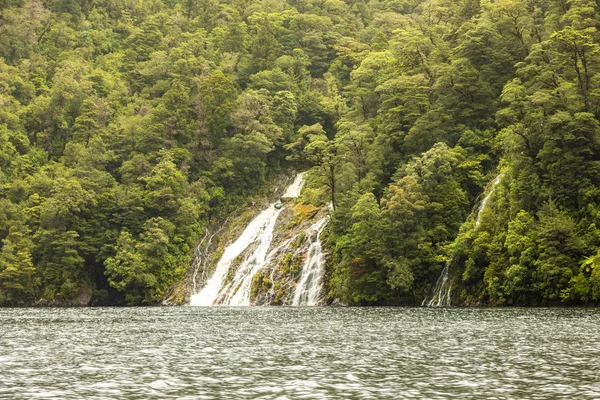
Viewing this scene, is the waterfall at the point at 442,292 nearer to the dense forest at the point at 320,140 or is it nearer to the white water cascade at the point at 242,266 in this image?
the dense forest at the point at 320,140

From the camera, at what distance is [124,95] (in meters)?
115

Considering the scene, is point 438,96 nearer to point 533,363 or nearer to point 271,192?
point 271,192

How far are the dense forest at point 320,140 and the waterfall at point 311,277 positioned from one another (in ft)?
5.61

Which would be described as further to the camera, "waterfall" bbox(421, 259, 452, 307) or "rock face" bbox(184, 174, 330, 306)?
"rock face" bbox(184, 174, 330, 306)

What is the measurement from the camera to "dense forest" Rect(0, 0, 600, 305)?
2306 inches

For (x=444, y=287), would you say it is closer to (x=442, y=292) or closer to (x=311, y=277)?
(x=442, y=292)

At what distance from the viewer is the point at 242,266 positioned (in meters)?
79.8

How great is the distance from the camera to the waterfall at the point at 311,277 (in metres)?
71.7

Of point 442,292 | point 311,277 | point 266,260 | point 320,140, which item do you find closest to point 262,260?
point 266,260

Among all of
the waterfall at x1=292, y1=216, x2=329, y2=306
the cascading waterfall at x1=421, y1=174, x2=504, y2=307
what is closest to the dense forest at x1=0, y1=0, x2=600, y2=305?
the cascading waterfall at x1=421, y1=174, x2=504, y2=307

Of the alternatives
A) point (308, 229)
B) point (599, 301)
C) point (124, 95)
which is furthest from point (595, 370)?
point (124, 95)

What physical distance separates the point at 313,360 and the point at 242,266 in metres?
55.8

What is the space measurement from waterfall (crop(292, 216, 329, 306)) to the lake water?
29964mm

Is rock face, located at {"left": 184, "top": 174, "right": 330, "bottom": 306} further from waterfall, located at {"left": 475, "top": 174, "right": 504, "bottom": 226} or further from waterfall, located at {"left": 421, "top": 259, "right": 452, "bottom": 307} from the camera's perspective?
waterfall, located at {"left": 475, "top": 174, "right": 504, "bottom": 226}
